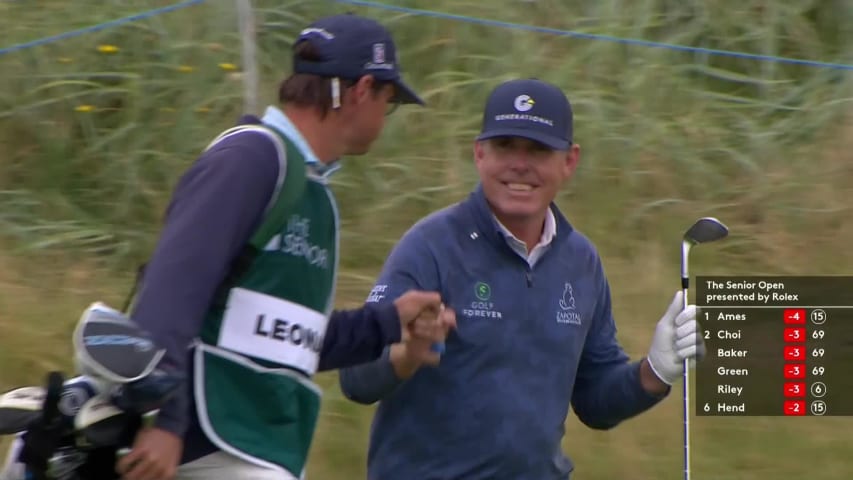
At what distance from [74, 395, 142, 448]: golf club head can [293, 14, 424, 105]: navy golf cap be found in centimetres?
85

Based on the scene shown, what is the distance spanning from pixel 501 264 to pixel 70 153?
354 centimetres

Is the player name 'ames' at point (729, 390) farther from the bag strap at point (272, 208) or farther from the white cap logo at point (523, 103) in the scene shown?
the bag strap at point (272, 208)

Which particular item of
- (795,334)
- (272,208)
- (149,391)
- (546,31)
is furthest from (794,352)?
(149,391)

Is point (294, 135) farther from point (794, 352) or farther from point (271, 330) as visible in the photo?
point (794, 352)

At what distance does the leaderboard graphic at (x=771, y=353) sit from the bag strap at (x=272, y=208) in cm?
298

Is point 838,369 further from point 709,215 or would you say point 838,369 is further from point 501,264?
point 501,264

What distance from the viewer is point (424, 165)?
696 cm

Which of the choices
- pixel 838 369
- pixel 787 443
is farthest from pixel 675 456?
pixel 838 369

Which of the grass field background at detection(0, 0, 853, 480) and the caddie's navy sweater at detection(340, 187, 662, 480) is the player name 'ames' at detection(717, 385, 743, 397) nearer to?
the grass field background at detection(0, 0, 853, 480)

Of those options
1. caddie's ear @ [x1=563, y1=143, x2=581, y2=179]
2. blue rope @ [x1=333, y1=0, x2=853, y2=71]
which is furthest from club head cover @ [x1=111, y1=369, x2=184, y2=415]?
blue rope @ [x1=333, y1=0, x2=853, y2=71]

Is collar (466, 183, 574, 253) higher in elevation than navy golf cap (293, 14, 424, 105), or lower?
lower

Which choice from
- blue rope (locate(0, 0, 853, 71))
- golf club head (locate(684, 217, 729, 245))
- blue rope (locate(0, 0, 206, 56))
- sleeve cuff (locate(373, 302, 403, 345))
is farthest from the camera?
blue rope (locate(0, 0, 853, 71))

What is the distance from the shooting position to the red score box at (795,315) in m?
6.08

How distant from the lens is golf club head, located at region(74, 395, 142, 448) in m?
2.92
